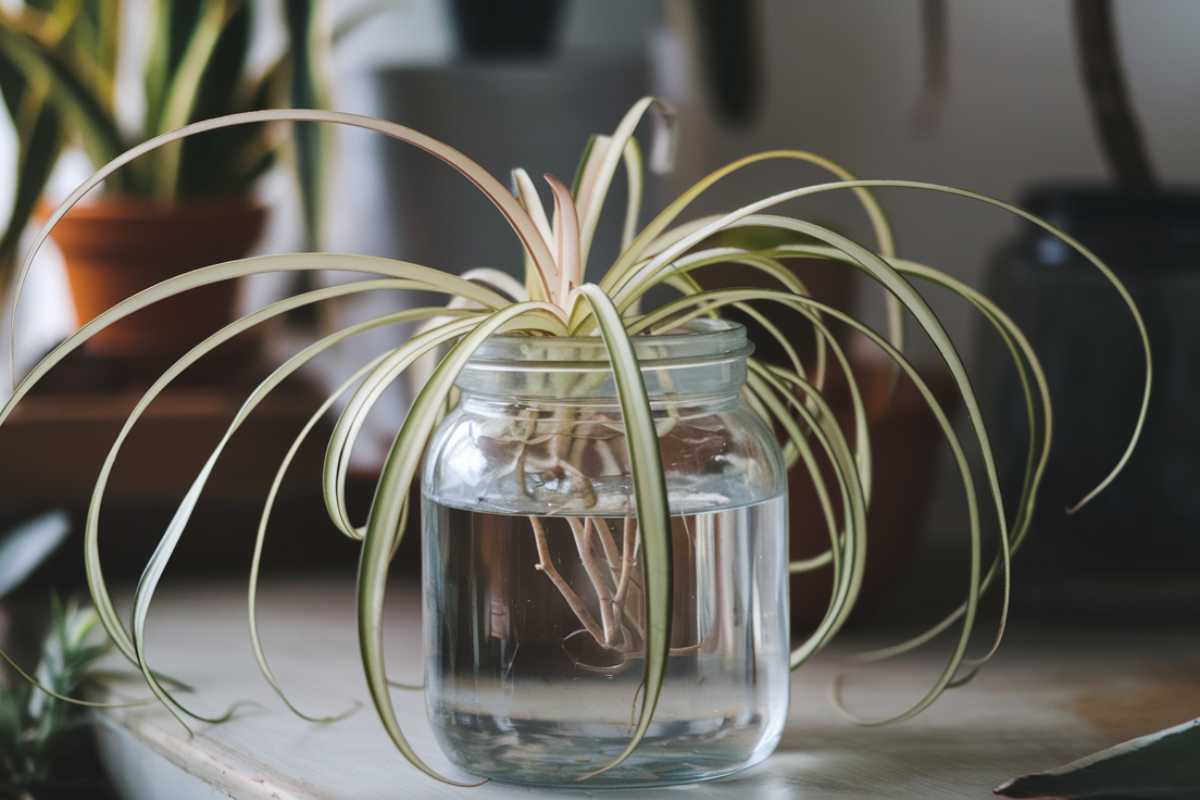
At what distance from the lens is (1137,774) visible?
42 centimetres

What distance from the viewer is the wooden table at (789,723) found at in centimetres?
47

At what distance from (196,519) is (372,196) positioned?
0.23m

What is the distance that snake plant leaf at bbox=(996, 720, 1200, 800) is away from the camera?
0.41 m

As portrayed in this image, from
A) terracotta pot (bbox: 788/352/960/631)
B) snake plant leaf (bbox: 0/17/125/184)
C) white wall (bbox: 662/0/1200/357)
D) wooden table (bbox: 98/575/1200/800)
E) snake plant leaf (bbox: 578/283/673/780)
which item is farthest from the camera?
white wall (bbox: 662/0/1200/357)

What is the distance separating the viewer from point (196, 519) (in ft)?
2.61

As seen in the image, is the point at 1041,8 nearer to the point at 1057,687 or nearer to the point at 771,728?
the point at 1057,687

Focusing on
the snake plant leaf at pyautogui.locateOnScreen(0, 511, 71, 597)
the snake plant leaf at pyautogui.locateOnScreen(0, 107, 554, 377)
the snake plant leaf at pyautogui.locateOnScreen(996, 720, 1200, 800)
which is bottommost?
the snake plant leaf at pyautogui.locateOnScreen(996, 720, 1200, 800)

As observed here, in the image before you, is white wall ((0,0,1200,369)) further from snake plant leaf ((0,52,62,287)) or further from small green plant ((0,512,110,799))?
small green plant ((0,512,110,799))

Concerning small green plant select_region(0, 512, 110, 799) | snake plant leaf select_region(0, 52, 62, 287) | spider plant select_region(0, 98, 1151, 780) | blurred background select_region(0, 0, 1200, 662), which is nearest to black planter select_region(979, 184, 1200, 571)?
blurred background select_region(0, 0, 1200, 662)

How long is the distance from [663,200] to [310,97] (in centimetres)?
31

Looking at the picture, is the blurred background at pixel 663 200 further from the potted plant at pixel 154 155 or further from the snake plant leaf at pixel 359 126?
the snake plant leaf at pixel 359 126

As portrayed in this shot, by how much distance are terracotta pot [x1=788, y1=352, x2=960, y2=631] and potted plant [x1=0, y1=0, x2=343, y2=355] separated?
34cm

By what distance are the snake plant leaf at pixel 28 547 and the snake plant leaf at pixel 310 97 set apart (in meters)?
0.22

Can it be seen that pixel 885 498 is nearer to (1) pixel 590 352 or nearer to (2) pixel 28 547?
(1) pixel 590 352
